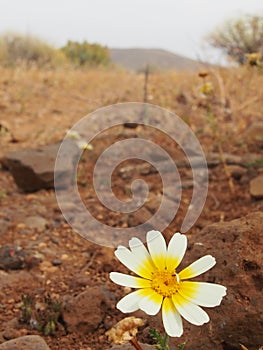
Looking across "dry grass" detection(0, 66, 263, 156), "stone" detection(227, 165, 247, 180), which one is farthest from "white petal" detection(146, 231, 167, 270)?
"dry grass" detection(0, 66, 263, 156)

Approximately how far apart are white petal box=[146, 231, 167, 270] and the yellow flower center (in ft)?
0.13

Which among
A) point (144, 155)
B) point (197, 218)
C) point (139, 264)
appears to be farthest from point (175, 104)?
point (139, 264)

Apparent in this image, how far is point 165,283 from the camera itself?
1207 mm

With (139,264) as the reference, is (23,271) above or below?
below

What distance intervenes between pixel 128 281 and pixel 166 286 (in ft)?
0.30

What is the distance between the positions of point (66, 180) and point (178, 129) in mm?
1787

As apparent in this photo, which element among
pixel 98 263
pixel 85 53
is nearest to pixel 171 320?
pixel 98 263

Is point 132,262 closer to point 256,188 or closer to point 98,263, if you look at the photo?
point 98,263

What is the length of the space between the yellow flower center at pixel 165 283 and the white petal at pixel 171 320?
2 cm

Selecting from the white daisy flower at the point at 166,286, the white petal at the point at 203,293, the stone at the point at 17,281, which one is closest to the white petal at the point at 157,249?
the white daisy flower at the point at 166,286

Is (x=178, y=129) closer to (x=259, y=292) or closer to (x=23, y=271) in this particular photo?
(x=23, y=271)

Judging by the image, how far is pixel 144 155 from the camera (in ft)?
14.9

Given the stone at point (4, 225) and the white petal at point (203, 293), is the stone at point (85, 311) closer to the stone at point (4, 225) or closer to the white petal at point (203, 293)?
the white petal at point (203, 293)

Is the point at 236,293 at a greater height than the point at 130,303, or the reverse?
the point at 130,303
